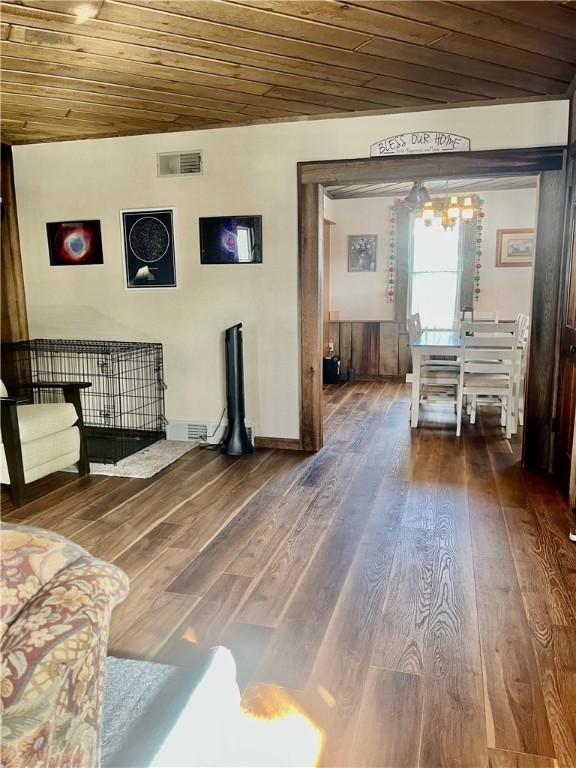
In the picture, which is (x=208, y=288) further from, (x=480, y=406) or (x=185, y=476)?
(x=480, y=406)

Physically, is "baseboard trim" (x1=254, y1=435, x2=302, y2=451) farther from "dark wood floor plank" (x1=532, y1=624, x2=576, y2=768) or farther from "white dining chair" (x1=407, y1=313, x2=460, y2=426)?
"dark wood floor plank" (x1=532, y1=624, x2=576, y2=768)

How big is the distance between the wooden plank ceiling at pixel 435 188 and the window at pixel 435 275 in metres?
0.47

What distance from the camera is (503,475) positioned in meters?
3.80

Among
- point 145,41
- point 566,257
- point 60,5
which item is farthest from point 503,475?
point 60,5

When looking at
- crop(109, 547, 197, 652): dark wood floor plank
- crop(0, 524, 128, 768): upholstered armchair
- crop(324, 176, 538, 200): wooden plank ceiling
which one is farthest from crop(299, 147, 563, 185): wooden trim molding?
crop(0, 524, 128, 768): upholstered armchair

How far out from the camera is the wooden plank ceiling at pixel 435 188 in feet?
23.3

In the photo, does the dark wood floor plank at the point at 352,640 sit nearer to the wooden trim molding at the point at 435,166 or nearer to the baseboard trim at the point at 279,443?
the baseboard trim at the point at 279,443

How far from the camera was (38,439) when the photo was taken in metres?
3.41

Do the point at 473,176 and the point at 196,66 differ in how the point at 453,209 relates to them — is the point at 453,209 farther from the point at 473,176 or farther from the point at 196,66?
the point at 196,66

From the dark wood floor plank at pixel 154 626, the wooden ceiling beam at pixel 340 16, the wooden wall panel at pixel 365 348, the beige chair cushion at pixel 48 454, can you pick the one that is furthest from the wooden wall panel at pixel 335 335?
the dark wood floor plank at pixel 154 626

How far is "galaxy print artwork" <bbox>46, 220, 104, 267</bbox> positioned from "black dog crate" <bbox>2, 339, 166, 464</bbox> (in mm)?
710

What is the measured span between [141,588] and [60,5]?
8.44 feet

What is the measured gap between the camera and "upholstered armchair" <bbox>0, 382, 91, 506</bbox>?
3.23m

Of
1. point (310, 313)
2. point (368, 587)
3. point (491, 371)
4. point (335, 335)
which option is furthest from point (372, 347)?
point (368, 587)
